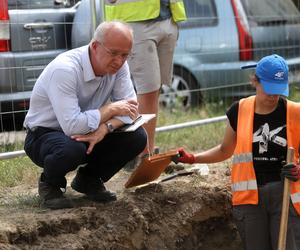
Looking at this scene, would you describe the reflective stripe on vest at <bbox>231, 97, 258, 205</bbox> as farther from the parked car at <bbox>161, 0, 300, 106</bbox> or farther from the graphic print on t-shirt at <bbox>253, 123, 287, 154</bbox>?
the parked car at <bbox>161, 0, 300, 106</bbox>

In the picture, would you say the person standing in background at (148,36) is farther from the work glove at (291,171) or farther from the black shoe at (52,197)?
the work glove at (291,171)

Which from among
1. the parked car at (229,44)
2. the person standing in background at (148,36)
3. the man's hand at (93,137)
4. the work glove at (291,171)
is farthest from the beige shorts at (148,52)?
the parked car at (229,44)

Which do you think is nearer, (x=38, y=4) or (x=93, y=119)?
(x=93, y=119)

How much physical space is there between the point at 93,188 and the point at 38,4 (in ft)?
5.95

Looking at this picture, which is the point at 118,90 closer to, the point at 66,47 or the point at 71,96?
the point at 71,96

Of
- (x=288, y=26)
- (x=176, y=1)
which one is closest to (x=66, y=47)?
(x=176, y=1)

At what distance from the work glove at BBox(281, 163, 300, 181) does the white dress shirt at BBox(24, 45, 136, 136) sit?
3.18 feet

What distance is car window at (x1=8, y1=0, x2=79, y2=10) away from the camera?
5.45 metres

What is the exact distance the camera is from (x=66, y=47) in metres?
5.68

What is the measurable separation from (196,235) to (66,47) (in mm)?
1800

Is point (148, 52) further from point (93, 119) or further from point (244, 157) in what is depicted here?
point (244, 157)

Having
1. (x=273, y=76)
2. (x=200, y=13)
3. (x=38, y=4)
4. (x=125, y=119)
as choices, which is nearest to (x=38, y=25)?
(x=38, y=4)

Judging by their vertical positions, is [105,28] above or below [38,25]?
above

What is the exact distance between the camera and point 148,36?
5.05 metres
